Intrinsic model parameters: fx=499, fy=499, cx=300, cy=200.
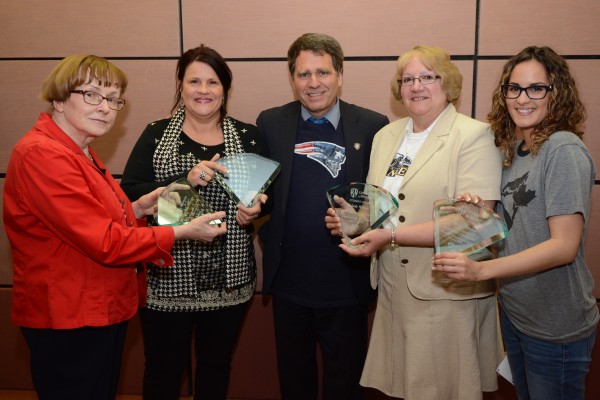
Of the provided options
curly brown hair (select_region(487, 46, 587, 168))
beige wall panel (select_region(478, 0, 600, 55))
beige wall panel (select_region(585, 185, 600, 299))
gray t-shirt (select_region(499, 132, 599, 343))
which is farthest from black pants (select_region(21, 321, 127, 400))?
beige wall panel (select_region(585, 185, 600, 299))

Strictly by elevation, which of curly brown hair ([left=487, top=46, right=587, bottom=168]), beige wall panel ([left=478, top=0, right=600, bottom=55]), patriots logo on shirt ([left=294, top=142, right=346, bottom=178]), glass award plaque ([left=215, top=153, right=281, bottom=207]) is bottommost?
glass award plaque ([left=215, top=153, right=281, bottom=207])

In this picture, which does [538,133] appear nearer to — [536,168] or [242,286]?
[536,168]

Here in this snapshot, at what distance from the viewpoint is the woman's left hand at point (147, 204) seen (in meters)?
1.74

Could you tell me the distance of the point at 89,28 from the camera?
2.42m

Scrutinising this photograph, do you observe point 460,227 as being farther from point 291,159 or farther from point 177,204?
point 177,204

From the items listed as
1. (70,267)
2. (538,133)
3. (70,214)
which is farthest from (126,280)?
(538,133)

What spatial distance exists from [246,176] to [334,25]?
1008 mm

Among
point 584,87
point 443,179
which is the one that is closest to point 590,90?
point 584,87

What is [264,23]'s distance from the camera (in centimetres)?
237

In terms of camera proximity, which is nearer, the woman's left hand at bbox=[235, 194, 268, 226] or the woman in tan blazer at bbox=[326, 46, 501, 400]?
the woman in tan blazer at bbox=[326, 46, 501, 400]

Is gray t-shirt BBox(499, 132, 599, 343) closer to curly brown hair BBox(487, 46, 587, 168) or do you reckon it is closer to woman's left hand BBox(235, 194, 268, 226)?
curly brown hair BBox(487, 46, 587, 168)

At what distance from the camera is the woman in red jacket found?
132cm

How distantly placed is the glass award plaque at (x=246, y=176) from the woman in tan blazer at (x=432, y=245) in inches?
10.8

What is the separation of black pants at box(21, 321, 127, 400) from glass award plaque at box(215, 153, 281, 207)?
589mm
